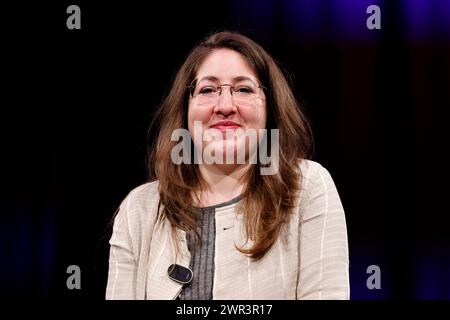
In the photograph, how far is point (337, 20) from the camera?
6.75 feet

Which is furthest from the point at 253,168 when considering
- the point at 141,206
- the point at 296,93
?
the point at 296,93

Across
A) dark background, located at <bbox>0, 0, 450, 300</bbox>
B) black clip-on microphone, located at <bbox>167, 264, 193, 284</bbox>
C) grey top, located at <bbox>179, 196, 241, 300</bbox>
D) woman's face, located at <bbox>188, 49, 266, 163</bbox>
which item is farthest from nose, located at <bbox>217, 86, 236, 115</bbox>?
dark background, located at <bbox>0, 0, 450, 300</bbox>

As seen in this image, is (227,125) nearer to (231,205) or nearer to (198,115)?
(198,115)

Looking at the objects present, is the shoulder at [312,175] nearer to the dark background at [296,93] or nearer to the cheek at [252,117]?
the cheek at [252,117]

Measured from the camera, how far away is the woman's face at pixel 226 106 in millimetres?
1502

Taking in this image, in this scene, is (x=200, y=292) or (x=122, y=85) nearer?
(x=200, y=292)

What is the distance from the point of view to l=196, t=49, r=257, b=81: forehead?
5.06 feet

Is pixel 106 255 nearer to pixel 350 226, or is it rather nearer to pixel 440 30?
pixel 350 226

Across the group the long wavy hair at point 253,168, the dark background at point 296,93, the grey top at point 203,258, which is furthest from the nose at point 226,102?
the dark background at point 296,93

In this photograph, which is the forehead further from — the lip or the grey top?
the grey top

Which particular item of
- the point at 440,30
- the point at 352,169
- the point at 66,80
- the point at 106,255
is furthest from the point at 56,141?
the point at 440,30

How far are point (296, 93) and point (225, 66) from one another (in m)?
0.54

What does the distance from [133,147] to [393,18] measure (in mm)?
1095

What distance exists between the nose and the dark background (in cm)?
56
